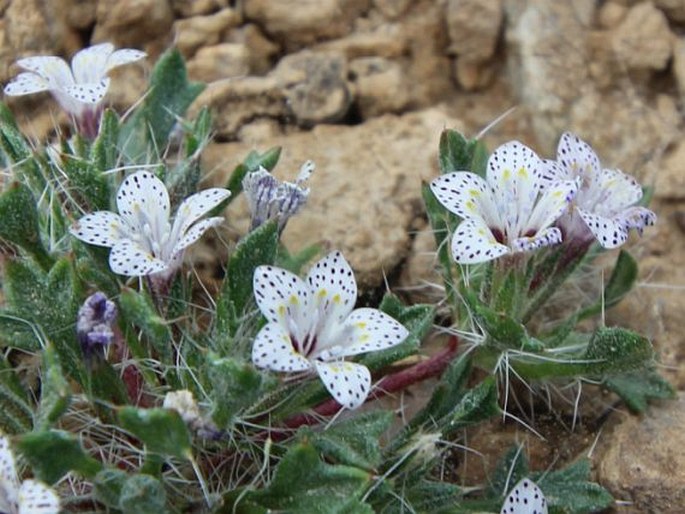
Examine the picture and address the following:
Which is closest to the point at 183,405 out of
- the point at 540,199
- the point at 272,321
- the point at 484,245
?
the point at 272,321

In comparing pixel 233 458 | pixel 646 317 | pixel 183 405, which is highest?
pixel 183 405

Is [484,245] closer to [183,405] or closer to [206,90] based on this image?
[183,405]

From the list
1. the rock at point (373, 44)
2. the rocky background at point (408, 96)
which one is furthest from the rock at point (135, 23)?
the rock at point (373, 44)

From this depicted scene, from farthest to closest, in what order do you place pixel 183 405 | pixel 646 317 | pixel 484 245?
pixel 646 317 → pixel 484 245 → pixel 183 405

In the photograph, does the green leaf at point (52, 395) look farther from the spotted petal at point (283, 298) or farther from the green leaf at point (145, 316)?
the spotted petal at point (283, 298)

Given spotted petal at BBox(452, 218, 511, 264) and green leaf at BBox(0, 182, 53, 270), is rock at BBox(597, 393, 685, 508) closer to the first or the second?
spotted petal at BBox(452, 218, 511, 264)

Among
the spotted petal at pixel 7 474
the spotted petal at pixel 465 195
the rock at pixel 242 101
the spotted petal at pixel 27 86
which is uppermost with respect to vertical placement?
the spotted petal at pixel 27 86

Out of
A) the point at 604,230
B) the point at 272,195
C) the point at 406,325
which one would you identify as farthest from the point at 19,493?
the point at 604,230
